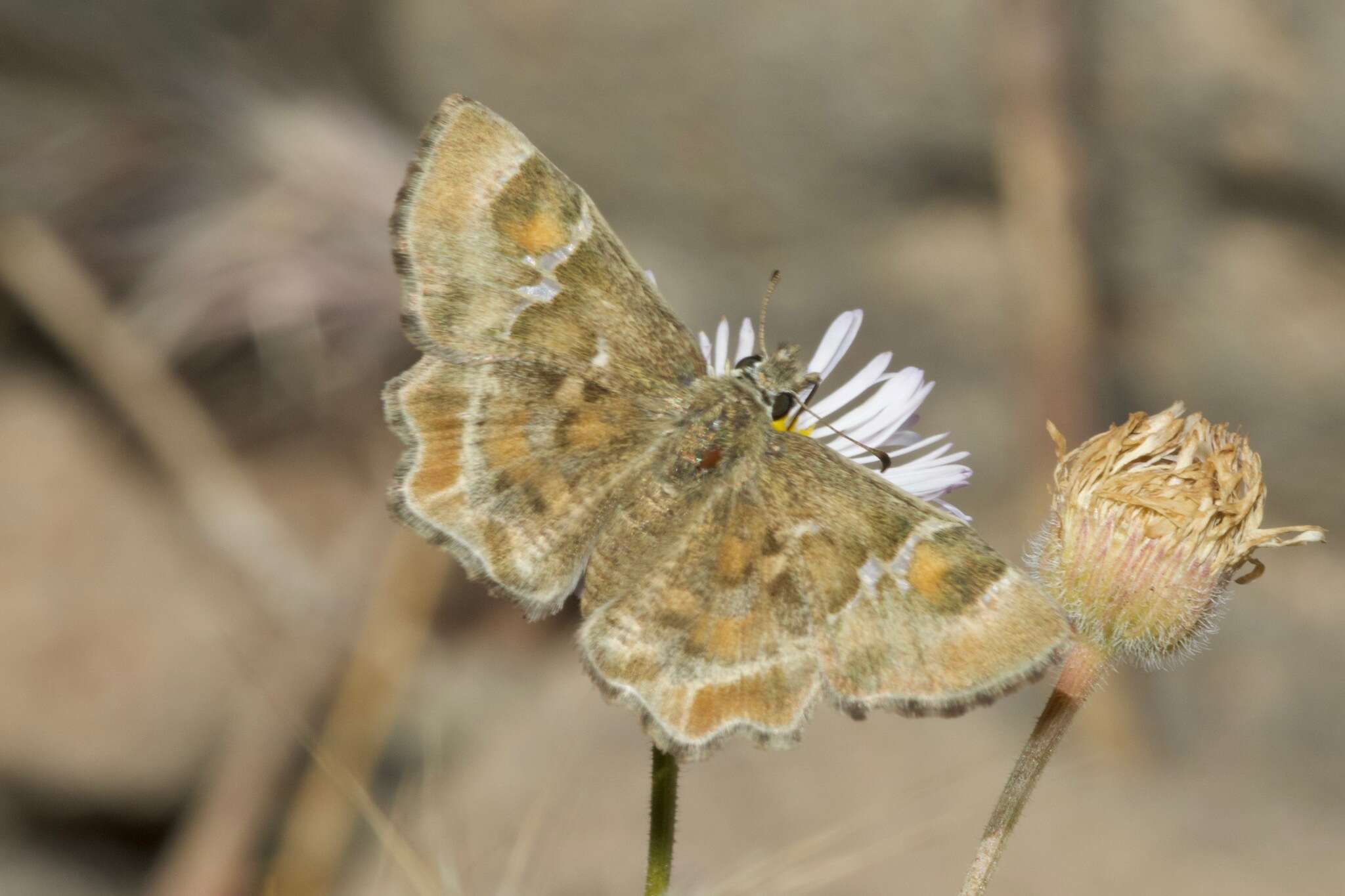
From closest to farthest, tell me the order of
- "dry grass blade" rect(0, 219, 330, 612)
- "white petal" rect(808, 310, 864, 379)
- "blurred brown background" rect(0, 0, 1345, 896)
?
"white petal" rect(808, 310, 864, 379)
"blurred brown background" rect(0, 0, 1345, 896)
"dry grass blade" rect(0, 219, 330, 612)

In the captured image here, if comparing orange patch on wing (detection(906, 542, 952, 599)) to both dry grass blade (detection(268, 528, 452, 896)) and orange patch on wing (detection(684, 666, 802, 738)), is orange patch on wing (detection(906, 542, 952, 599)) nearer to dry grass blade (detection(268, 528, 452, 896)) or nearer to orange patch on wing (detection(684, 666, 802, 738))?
orange patch on wing (detection(684, 666, 802, 738))

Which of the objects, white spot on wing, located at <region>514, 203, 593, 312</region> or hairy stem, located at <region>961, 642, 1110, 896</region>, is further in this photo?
white spot on wing, located at <region>514, 203, 593, 312</region>

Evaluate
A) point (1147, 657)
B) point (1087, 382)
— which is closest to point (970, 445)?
point (1087, 382)

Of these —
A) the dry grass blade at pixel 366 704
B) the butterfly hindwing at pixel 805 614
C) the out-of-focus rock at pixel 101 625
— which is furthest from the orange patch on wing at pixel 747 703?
the out-of-focus rock at pixel 101 625

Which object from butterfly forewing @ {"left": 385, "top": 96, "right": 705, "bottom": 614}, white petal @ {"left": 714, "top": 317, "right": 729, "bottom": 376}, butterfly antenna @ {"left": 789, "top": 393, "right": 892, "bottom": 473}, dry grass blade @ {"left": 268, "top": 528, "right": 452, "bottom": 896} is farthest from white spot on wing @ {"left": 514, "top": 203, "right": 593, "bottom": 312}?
dry grass blade @ {"left": 268, "top": 528, "right": 452, "bottom": 896}

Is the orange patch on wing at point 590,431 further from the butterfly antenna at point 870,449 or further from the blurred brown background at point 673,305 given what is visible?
the blurred brown background at point 673,305

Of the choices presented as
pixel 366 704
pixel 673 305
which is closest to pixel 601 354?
pixel 673 305

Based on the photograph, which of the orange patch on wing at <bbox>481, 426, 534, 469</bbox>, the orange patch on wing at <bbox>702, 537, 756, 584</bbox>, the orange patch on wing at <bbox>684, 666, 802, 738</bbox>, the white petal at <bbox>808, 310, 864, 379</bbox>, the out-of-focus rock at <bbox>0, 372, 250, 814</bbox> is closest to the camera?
the orange patch on wing at <bbox>684, 666, 802, 738</bbox>

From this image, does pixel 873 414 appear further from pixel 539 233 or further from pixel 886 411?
pixel 539 233
